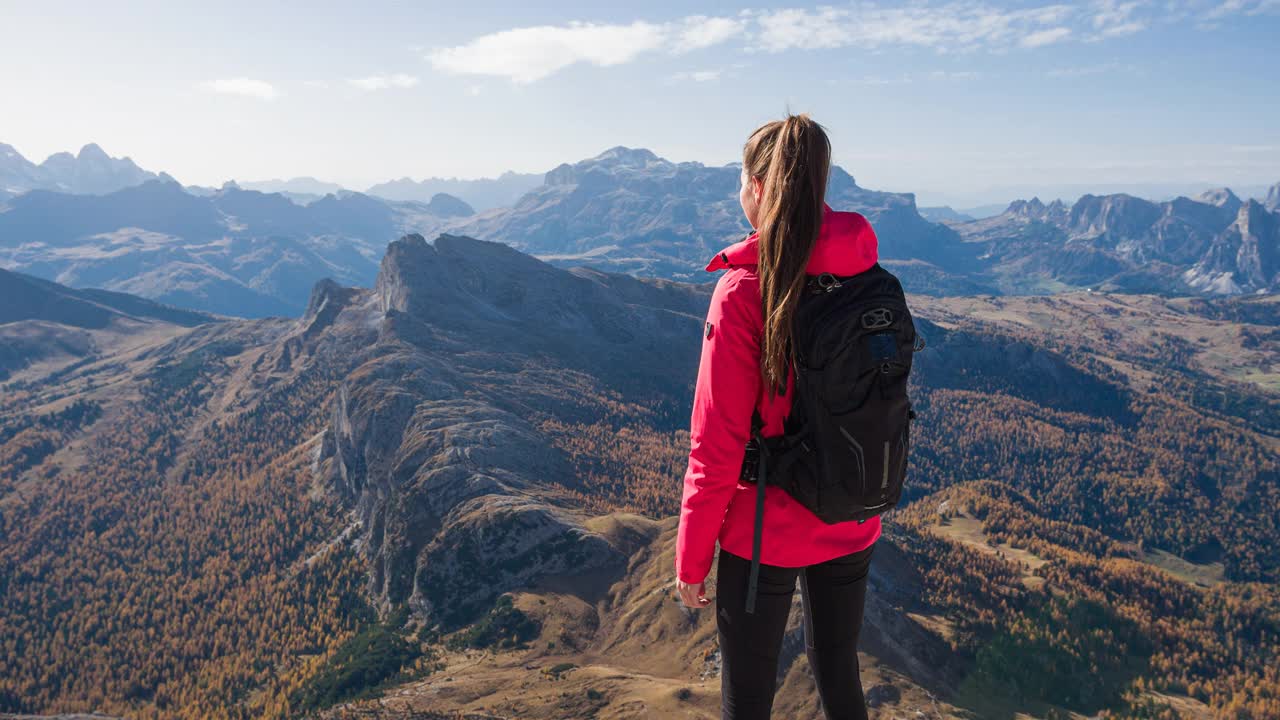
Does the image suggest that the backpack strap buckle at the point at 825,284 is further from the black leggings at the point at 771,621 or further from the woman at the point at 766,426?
the black leggings at the point at 771,621

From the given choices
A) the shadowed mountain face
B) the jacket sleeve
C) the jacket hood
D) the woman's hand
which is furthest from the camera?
the shadowed mountain face

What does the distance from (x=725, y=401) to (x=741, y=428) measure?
11.4 inches

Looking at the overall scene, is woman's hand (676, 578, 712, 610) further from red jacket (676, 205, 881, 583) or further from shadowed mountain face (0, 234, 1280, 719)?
shadowed mountain face (0, 234, 1280, 719)

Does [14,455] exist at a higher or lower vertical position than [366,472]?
lower

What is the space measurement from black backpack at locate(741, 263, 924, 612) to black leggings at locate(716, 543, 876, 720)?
93 centimetres

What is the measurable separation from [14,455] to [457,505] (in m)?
182

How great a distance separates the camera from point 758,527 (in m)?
6.59

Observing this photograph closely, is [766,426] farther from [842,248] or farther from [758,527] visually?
[842,248]

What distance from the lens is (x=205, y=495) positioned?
153000mm

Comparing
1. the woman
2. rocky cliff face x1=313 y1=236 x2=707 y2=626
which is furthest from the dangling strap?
rocky cliff face x1=313 y1=236 x2=707 y2=626

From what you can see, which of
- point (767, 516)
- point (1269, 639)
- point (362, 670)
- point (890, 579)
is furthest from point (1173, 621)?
point (767, 516)

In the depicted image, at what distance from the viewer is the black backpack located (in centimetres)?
619

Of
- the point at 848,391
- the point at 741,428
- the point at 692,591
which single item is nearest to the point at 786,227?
the point at 848,391

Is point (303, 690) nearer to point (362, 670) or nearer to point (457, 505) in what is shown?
point (362, 670)
